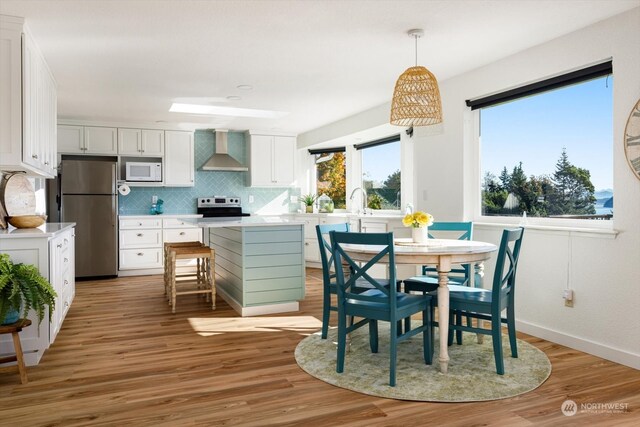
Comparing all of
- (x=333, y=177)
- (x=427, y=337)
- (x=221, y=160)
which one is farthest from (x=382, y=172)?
(x=427, y=337)

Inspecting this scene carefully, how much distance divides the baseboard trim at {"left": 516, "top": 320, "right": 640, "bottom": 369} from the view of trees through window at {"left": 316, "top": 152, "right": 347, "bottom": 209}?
14.4ft

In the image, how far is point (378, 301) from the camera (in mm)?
2803

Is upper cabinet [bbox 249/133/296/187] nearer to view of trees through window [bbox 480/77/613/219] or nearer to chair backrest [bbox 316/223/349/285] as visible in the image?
view of trees through window [bbox 480/77/613/219]

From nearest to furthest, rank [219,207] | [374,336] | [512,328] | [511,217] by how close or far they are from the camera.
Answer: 1. [512,328]
2. [374,336]
3. [511,217]
4. [219,207]

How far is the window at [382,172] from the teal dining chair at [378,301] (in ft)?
12.3

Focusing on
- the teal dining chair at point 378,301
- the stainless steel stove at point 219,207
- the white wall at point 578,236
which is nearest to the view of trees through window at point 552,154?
the white wall at point 578,236

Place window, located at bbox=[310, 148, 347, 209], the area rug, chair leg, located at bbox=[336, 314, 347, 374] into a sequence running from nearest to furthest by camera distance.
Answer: the area rug, chair leg, located at bbox=[336, 314, 347, 374], window, located at bbox=[310, 148, 347, 209]

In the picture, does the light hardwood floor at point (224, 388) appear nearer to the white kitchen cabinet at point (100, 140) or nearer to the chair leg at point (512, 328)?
the chair leg at point (512, 328)

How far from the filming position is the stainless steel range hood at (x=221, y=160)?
756 cm

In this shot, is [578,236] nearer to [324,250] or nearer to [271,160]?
[324,250]

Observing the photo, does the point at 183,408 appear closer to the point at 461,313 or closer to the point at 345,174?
the point at 461,313

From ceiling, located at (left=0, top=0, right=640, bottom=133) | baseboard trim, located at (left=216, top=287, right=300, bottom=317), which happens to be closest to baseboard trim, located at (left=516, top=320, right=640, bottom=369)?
baseboard trim, located at (left=216, top=287, right=300, bottom=317)

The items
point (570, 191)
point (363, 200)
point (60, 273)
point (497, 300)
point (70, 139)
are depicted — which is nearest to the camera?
point (497, 300)

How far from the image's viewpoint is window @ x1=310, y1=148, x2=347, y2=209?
26.1 ft
